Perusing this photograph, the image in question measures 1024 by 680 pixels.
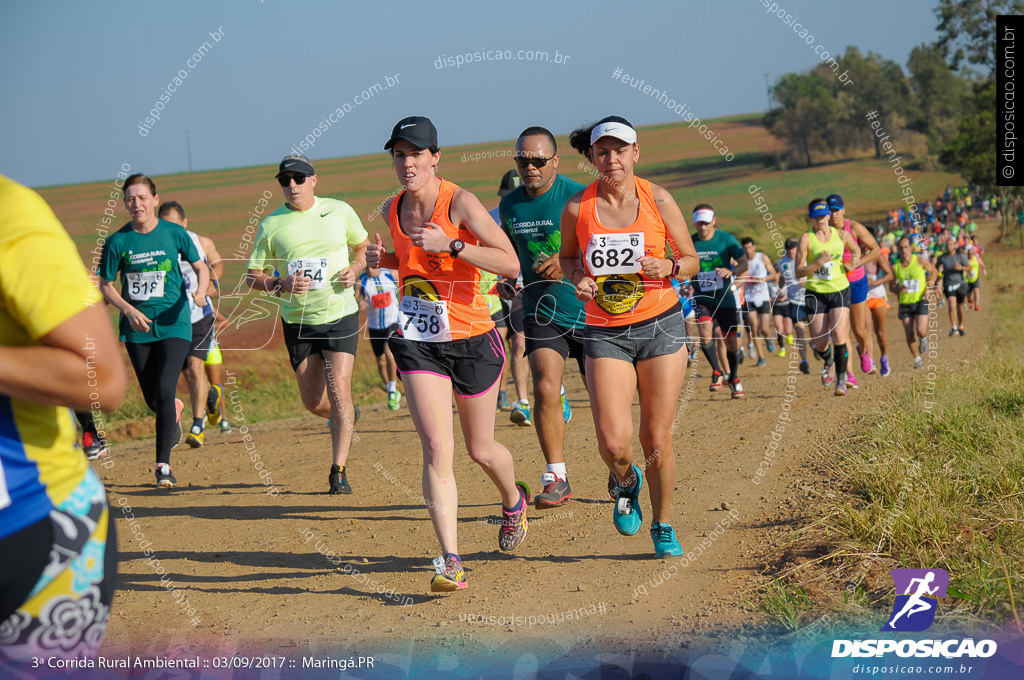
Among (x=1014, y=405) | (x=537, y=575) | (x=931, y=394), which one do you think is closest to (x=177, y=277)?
(x=537, y=575)

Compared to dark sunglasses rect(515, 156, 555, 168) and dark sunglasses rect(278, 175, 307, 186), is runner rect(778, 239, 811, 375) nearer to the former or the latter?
dark sunglasses rect(515, 156, 555, 168)

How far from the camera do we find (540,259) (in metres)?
6.25

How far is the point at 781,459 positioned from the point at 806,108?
68.0m

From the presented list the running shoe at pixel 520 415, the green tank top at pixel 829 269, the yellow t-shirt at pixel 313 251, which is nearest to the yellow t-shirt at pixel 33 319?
the yellow t-shirt at pixel 313 251

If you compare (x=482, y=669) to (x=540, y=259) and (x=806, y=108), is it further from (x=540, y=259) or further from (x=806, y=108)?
(x=806, y=108)

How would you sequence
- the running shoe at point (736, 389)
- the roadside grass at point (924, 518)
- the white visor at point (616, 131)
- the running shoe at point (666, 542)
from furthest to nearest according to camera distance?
the running shoe at point (736, 389) → the running shoe at point (666, 542) → the white visor at point (616, 131) → the roadside grass at point (924, 518)

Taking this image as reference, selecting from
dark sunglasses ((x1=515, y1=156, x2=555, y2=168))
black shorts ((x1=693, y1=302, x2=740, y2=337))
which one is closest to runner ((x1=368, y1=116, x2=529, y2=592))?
dark sunglasses ((x1=515, y1=156, x2=555, y2=168))

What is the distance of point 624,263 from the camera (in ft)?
16.0

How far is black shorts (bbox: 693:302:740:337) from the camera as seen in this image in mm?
10938

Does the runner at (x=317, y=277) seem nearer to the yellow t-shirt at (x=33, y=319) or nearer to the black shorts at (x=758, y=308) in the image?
the yellow t-shirt at (x=33, y=319)

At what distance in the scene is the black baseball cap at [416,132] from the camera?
4629 mm

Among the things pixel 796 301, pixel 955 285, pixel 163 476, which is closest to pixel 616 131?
pixel 163 476

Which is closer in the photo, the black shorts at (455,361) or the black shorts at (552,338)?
the black shorts at (455,361)

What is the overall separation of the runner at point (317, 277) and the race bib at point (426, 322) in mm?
1992
